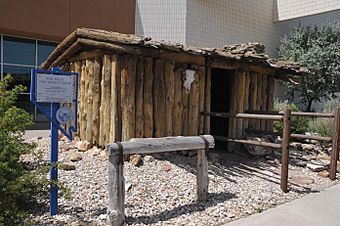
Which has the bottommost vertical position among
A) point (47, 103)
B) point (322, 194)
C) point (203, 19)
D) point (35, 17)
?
point (322, 194)

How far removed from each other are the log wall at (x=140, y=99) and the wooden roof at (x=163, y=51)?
0.24m

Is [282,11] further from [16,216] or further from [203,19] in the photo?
[16,216]

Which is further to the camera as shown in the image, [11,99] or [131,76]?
[131,76]

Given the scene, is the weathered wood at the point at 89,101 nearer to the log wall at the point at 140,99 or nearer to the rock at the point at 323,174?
the log wall at the point at 140,99

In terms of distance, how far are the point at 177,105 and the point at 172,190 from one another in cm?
232

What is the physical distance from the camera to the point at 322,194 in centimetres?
543

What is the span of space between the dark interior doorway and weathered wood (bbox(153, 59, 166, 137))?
265cm

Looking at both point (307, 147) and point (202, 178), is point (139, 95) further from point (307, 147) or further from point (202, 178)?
point (307, 147)

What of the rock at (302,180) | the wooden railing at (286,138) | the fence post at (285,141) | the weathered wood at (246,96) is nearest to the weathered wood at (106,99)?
the wooden railing at (286,138)

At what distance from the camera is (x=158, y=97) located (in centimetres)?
651

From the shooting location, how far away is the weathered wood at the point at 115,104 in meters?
6.19

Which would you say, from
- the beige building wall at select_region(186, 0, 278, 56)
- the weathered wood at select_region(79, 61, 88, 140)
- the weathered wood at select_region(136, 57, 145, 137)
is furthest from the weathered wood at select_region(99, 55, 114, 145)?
the beige building wall at select_region(186, 0, 278, 56)

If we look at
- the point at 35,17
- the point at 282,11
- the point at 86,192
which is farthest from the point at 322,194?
the point at 282,11

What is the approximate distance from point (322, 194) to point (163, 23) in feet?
38.3
